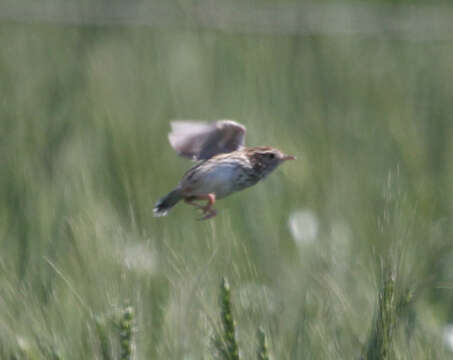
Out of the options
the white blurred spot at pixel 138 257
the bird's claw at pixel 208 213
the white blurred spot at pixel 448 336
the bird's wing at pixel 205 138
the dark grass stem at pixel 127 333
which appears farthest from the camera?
the bird's wing at pixel 205 138

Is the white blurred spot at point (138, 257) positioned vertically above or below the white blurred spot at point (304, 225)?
above

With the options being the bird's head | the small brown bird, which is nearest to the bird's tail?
the small brown bird

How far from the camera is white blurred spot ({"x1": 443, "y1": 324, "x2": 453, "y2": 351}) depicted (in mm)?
1351

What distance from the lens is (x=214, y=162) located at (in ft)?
5.31

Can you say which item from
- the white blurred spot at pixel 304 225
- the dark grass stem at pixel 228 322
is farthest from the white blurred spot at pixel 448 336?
the dark grass stem at pixel 228 322

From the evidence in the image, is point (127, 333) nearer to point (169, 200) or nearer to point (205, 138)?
point (169, 200)

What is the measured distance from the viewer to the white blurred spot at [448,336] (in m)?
1.35

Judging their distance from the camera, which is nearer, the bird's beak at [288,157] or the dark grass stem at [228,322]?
the dark grass stem at [228,322]

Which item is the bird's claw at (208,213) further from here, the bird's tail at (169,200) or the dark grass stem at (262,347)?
the dark grass stem at (262,347)

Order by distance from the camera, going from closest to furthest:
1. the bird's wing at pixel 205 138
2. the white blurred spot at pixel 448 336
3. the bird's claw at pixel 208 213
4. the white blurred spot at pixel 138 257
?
the white blurred spot at pixel 138 257 → the white blurred spot at pixel 448 336 → the bird's claw at pixel 208 213 → the bird's wing at pixel 205 138

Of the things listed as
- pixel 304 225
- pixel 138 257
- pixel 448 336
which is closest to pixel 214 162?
pixel 304 225

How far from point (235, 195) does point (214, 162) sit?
0.56 ft

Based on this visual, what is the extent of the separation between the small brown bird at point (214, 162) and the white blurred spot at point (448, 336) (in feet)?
1.25

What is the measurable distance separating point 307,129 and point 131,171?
1.44 ft
